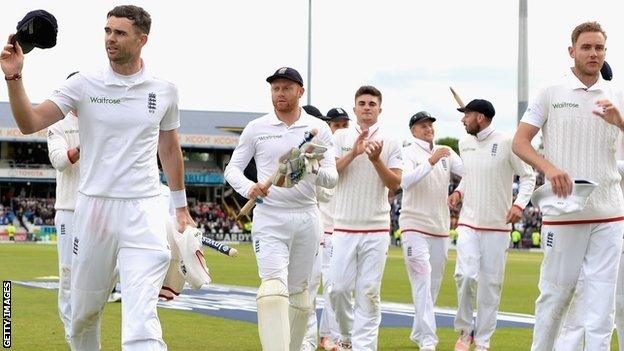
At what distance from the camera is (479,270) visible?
1332 centimetres

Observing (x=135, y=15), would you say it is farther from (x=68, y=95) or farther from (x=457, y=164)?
(x=457, y=164)

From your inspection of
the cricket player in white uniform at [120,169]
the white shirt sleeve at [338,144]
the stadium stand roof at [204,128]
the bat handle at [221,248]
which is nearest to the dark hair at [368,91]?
the white shirt sleeve at [338,144]

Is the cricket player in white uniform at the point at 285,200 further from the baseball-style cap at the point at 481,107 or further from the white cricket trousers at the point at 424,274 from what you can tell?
the baseball-style cap at the point at 481,107

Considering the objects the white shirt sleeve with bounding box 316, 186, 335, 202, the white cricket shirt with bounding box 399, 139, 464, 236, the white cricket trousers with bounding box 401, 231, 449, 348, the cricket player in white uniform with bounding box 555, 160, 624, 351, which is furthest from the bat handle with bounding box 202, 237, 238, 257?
the white cricket shirt with bounding box 399, 139, 464, 236

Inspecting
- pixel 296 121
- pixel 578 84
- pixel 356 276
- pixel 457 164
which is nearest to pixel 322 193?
pixel 296 121

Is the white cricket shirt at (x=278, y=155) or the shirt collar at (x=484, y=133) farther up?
the shirt collar at (x=484, y=133)

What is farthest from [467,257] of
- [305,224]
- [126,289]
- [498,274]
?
[126,289]

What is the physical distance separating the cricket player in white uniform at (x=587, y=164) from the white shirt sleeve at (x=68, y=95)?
10.5 ft

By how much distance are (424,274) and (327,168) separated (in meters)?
3.25

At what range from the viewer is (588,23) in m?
8.90

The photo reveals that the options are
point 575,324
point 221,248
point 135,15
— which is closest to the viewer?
point 135,15

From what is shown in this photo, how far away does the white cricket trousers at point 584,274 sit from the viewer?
895cm

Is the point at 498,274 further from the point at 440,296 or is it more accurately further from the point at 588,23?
the point at 440,296

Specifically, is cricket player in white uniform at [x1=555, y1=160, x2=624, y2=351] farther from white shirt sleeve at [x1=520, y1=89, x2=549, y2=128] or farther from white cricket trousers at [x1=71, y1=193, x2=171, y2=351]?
white cricket trousers at [x1=71, y1=193, x2=171, y2=351]
